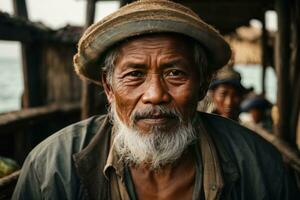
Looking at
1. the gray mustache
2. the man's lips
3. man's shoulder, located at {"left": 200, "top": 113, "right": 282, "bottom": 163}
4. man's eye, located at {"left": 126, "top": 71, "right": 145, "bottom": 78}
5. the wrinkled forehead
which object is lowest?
man's shoulder, located at {"left": 200, "top": 113, "right": 282, "bottom": 163}

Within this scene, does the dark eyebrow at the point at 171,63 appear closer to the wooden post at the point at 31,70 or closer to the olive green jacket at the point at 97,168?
the olive green jacket at the point at 97,168

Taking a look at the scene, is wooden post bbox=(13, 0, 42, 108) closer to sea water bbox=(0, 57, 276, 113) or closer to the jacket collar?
sea water bbox=(0, 57, 276, 113)

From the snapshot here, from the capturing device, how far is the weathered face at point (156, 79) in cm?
221

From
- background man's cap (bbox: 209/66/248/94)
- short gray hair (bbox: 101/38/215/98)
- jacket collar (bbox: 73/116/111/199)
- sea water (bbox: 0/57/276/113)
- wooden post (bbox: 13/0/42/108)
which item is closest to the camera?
jacket collar (bbox: 73/116/111/199)

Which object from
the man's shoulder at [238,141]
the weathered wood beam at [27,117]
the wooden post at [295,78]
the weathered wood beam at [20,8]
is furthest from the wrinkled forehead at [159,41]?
the weathered wood beam at [20,8]

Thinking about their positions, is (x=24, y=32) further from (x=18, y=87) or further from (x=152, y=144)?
(x=18, y=87)

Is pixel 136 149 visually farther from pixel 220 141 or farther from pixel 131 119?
pixel 220 141

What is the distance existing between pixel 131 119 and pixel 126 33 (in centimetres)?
51

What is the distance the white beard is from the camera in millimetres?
2312

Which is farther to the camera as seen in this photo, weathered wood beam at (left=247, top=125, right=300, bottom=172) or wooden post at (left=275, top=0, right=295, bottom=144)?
wooden post at (left=275, top=0, right=295, bottom=144)

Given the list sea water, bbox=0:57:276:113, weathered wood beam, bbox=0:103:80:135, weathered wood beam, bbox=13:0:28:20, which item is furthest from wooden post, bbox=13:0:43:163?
sea water, bbox=0:57:276:113

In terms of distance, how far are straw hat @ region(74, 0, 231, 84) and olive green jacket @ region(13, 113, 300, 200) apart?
0.55 meters

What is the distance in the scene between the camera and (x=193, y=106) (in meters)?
2.34

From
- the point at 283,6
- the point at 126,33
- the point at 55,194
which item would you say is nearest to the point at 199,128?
the point at 126,33
